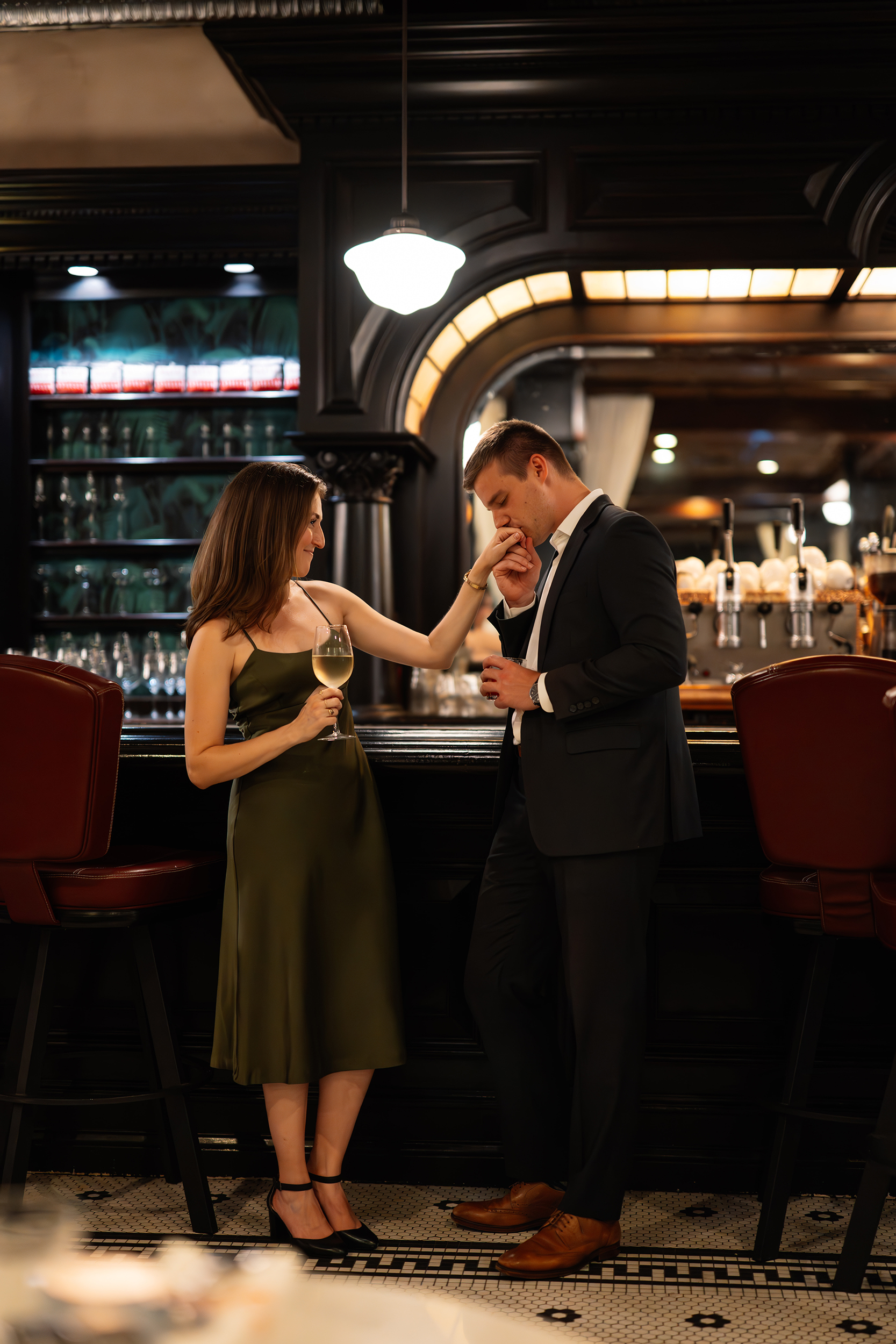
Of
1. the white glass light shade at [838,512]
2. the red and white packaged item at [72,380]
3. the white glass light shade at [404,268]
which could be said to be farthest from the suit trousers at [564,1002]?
the red and white packaged item at [72,380]

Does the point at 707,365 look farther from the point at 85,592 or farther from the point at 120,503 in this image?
the point at 85,592

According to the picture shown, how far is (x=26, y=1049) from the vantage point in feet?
7.66

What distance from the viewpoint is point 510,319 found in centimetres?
487

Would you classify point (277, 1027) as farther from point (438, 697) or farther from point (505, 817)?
point (438, 697)

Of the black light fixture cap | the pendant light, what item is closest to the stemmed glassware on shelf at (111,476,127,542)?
the pendant light

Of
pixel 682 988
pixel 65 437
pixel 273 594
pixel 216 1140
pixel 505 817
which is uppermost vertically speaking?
pixel 65 437

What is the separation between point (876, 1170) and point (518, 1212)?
2.40 feet

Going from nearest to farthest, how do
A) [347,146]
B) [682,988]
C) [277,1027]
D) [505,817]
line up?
[277,1027] < [505,817] < [682,988] < [347,146]

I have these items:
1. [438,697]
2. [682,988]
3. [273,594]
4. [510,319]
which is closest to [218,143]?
[510,319]

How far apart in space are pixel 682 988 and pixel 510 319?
122 inches

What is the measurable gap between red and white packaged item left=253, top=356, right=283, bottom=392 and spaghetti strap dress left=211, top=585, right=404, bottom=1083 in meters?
3.09

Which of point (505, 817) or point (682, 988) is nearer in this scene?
point (505, 817)

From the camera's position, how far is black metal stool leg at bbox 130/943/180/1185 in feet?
8.04

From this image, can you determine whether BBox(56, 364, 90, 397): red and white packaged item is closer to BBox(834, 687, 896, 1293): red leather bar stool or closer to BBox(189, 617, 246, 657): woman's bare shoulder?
BBox(189, 617, 246, 657): woman's bare shoulder
